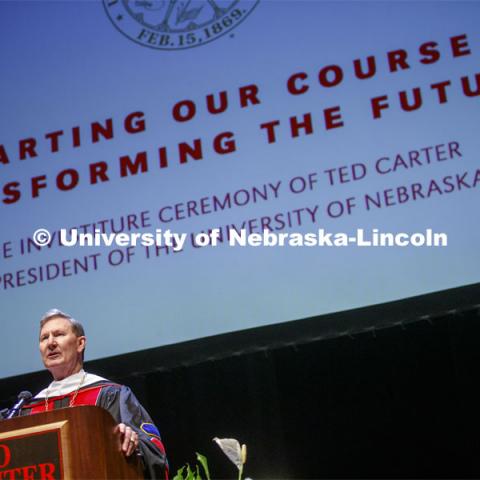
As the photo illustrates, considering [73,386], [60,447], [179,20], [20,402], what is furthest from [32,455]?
[179,20]

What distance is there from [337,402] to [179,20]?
232 cm

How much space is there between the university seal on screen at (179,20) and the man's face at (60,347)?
2.49 meters

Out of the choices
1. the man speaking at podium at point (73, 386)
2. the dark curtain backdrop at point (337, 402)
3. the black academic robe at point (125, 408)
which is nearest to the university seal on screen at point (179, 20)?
the dark curtain backdrop at point (337, 402)

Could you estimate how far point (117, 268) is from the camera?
449 centimetres

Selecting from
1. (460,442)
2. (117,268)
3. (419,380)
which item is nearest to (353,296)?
(419,380)

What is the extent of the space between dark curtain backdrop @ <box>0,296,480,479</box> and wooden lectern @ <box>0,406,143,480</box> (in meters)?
2.42

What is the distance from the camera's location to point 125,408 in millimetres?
2592

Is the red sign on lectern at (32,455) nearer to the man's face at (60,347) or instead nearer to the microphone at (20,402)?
the microphone at (20,402)

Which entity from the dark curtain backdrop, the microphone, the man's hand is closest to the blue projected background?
the dark curtain backdrop

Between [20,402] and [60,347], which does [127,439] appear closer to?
[20,402]

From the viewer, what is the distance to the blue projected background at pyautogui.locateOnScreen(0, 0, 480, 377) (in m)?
4.18

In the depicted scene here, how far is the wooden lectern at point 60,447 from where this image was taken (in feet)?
6.52

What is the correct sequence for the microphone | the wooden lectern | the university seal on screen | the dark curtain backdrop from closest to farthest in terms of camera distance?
the wooden lectern
the microphone
the dark curtain backdrop
the university seal on screen

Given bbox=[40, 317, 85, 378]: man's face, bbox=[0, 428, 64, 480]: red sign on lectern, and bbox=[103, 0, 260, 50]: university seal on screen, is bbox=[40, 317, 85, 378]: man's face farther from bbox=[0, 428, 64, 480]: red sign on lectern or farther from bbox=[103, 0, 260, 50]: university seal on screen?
bbox=[103, 0, 260, 50]: university seal on screen
